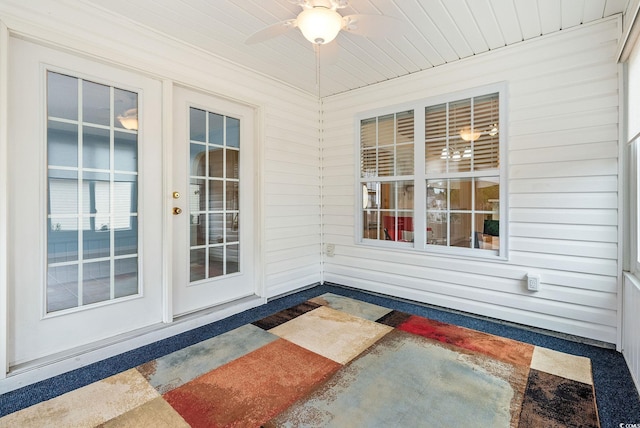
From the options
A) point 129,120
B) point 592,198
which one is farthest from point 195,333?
point 592,198

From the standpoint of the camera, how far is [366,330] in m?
2.77

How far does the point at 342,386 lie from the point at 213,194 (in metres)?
2.16

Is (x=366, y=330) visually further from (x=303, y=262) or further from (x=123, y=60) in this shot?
(x=123, y=60)

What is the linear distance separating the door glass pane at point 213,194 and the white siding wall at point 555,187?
221 centimetres

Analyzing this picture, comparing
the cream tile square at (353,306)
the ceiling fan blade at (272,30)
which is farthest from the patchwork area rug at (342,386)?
the ceiling fan blade at (272,30)

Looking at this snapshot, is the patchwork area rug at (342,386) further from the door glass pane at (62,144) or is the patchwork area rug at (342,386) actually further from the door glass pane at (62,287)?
Result: the door glass pane at (62,144)

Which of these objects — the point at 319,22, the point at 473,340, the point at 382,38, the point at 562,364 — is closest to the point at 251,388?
the point at 473,340

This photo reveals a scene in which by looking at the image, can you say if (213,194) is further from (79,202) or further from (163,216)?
(79,202)

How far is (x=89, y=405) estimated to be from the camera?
178 centimetres

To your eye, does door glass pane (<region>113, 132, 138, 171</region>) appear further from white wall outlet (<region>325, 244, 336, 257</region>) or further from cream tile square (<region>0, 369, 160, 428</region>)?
white wall outlet (<region>325, 244, 336, 257</region>)

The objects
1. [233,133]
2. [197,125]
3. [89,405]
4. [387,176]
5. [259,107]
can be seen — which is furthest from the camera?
[387,176]

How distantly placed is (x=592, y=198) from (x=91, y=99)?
405cm

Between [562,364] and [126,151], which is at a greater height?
[126,151]

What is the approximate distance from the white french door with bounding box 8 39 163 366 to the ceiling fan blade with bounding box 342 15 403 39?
1777mm
